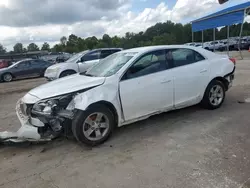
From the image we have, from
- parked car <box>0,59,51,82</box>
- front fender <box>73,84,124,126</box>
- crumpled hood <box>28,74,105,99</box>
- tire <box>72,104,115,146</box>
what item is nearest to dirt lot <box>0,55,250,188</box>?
tire <box>72,104,115,146</box>

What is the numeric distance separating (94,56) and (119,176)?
350 inches

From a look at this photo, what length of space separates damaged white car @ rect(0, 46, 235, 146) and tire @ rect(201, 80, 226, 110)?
2cm

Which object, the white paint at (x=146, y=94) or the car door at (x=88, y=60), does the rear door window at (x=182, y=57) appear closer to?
the white paint at (x=146, y=94)

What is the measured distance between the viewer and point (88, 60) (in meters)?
11.0

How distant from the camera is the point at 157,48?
4668 mm

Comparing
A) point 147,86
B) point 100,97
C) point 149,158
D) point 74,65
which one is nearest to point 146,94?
point 147,86

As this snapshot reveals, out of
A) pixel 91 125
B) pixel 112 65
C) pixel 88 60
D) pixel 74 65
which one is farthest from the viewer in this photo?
pixel 88 60

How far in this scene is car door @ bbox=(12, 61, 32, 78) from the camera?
15.8 metres

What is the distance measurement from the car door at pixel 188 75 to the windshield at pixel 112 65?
0.88 metres

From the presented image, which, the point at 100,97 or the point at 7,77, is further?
the point at 7,77

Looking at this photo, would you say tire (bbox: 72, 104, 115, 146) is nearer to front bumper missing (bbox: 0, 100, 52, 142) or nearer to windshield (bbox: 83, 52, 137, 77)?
front bumper missing (bbox: 0, 100, 52, 142)

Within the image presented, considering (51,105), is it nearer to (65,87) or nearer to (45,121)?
(45,121)

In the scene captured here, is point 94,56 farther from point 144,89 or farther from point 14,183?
point 14,183

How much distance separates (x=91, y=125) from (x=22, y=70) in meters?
13.9
